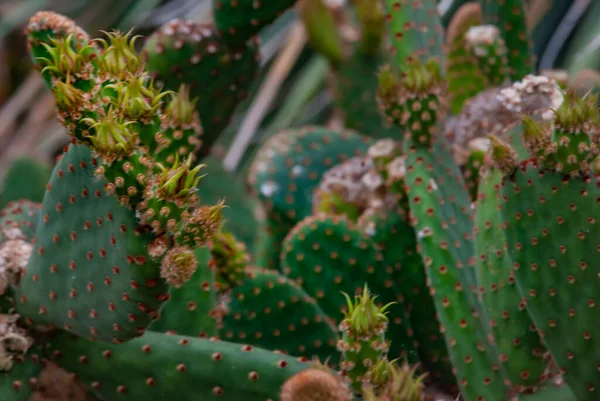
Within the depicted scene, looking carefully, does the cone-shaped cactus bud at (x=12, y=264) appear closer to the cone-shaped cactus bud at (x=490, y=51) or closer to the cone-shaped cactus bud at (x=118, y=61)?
the cone-shaped cactus bud at (x=118, y=61)

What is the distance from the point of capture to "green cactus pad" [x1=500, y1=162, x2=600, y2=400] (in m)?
1.08

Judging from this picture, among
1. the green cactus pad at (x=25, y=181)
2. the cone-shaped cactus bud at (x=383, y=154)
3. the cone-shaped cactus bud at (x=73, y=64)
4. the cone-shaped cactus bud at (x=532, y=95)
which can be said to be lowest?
the green cactus pad at (x=25, y=181)

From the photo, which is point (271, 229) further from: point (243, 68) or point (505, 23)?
point (505, 23)

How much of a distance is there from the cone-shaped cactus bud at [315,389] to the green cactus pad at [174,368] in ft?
0.40

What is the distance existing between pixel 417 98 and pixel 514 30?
1.82 ft

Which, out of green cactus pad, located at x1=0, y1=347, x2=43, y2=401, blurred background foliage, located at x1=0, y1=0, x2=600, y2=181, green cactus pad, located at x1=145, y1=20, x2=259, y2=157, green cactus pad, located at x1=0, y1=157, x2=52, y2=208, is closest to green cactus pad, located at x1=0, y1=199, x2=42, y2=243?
green cactus pad, located at x1=0, y1=347, x2=43, y2=401

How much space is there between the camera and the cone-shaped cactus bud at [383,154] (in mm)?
1596

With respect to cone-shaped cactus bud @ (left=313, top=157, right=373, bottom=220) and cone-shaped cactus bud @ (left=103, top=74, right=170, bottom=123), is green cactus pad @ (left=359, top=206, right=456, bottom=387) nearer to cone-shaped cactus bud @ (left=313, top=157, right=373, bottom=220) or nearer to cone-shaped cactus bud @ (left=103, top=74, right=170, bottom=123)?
cone-shaped cactus bud @ (left=313, top=157, right=373, bottom=220)

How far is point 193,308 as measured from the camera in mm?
1292

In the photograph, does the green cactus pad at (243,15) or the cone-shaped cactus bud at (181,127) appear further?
the green cactus pad at (243,15)

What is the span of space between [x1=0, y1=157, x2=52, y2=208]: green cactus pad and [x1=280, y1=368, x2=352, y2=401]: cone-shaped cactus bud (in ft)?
5.80

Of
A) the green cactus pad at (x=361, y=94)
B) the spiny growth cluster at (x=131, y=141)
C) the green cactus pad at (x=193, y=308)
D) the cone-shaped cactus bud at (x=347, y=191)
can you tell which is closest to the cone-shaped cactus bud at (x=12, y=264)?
the green cactus pad at (x=193, y=308)

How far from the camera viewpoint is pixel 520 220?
1.12 meters

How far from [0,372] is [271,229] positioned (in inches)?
36.8
